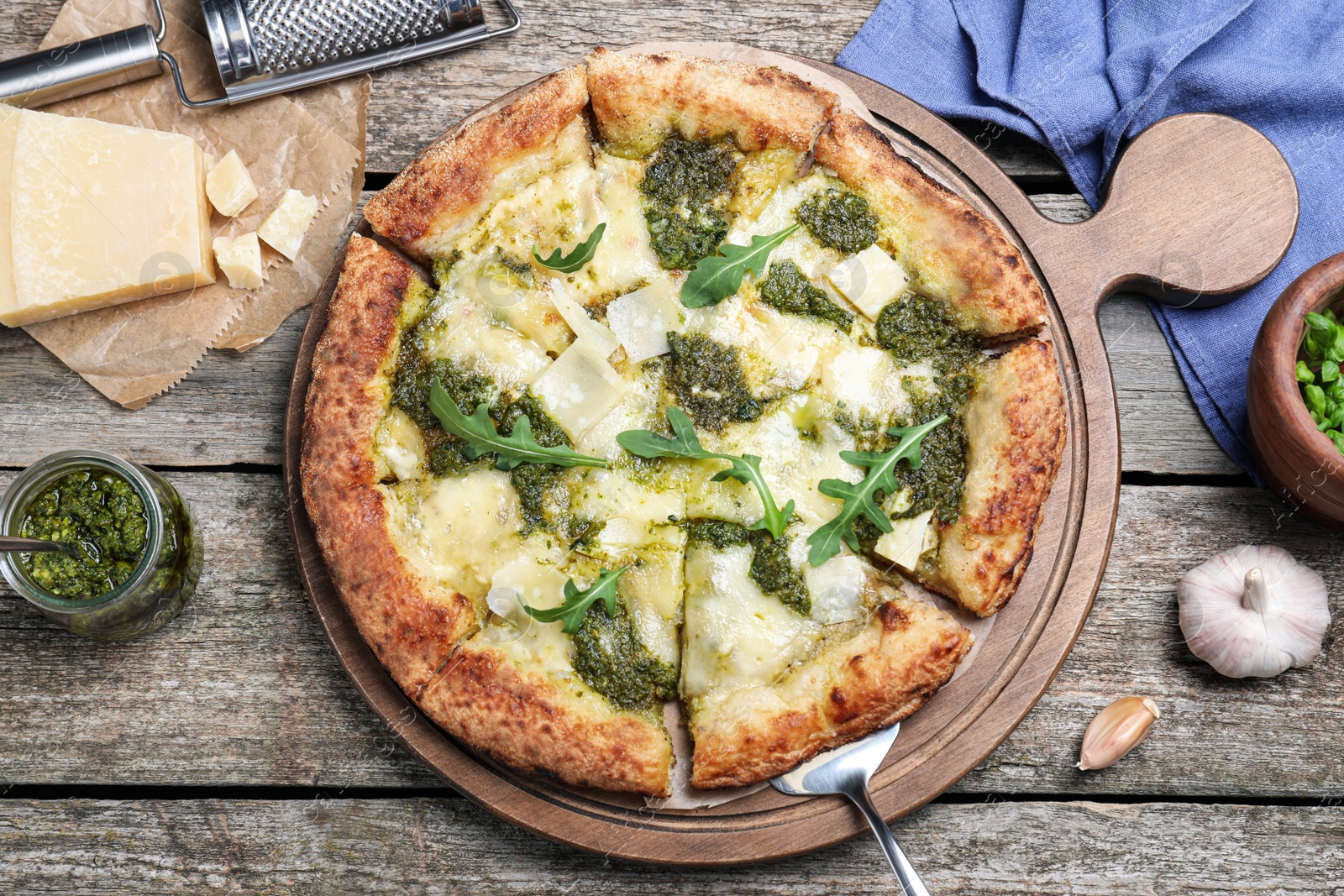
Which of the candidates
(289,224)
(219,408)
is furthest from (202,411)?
(289,224)

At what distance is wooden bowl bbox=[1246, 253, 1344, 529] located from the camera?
3.06 meters

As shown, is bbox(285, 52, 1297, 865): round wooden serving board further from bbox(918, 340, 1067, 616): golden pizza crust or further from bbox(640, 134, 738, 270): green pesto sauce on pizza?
bbox(640, 134, 738, 270): green pesto sauce on pizza

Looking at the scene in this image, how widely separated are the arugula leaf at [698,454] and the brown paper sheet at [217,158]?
1.52 metres

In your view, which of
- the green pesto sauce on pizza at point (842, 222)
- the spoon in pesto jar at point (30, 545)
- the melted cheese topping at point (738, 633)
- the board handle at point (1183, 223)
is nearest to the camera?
the spoon in pesto jar at point (30, 545)

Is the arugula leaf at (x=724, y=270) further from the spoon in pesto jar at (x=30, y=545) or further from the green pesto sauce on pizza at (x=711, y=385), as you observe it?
the spoon in pesto jar at (x=30, y=545)

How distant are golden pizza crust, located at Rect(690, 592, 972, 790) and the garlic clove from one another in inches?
33.2

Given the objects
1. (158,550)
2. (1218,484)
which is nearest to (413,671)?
(158,550)

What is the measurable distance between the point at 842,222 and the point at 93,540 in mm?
2789

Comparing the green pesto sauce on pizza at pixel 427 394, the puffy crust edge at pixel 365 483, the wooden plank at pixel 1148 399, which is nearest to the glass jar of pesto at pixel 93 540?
the puffy crust edge at pixel 365 483

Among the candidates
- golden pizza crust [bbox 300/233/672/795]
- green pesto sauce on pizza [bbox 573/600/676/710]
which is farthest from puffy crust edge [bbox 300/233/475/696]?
green pesto sauce on pizza [bbox 573/600/676/710]

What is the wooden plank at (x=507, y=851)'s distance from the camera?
136 inches

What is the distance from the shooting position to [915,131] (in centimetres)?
354

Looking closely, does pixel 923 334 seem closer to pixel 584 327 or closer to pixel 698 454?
pixel 698 454

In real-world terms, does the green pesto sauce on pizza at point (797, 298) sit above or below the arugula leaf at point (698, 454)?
above
